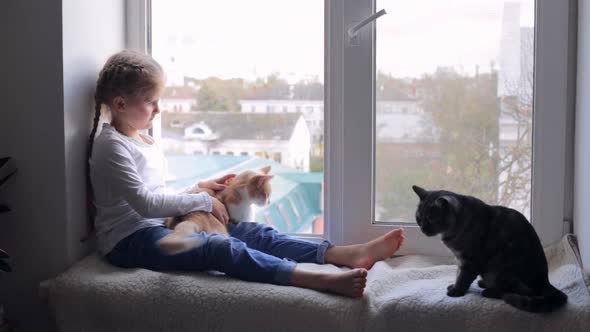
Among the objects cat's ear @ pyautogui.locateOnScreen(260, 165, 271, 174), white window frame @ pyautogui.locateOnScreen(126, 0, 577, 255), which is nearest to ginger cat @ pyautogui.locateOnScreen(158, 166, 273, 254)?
cat's ear @ pyautogui.locateOnScreen(260, 165, 271, 174)

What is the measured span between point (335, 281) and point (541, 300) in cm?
45

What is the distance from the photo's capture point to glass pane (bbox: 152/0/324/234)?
188cm

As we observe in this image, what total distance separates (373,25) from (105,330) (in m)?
1.10

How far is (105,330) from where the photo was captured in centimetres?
149

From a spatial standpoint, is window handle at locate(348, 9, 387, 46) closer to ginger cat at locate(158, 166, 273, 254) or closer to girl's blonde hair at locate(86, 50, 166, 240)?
ginger cat at locate(158, 166, 273, 254)

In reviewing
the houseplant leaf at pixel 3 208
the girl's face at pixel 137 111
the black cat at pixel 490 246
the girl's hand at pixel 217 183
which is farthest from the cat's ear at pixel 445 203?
the houseplant leaf at pixel 3 208

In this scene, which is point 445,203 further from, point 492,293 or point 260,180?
point 260,180

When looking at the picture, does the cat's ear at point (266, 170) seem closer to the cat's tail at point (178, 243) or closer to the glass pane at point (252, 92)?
the glass pane at point (252, 92)

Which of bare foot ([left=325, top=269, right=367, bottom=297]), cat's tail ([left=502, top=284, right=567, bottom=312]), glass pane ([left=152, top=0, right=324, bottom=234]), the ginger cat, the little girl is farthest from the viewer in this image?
glass pane ([left=152, top=0, right=324, bottom=234])

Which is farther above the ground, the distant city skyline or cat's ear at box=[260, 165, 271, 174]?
the distant city skyline

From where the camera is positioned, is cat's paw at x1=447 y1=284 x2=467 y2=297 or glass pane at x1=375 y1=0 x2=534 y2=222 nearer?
cat's paw at x1=447 y1=284 x2=467 y2=297

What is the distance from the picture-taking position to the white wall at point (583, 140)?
153cm

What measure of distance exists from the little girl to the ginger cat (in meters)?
0.02

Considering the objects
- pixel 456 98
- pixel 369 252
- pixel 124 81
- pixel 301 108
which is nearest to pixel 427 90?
pixel 456 98
